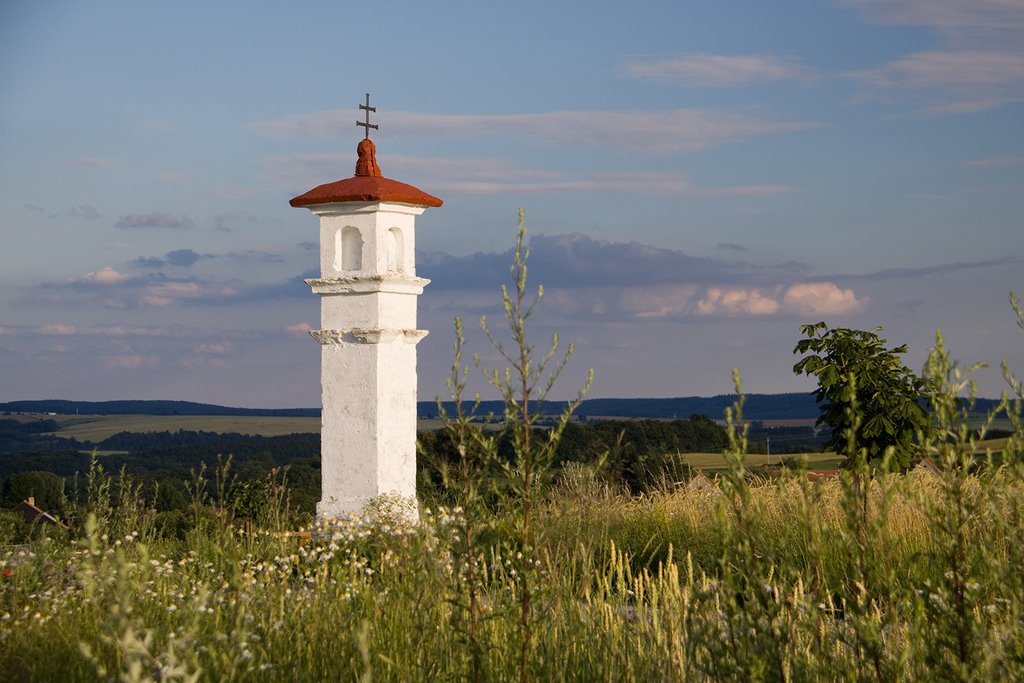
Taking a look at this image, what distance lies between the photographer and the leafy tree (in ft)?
40.1

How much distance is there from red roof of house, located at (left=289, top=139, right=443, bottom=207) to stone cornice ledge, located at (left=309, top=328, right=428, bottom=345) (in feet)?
5.44

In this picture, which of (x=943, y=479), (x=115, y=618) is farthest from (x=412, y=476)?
(x=115, y=618)

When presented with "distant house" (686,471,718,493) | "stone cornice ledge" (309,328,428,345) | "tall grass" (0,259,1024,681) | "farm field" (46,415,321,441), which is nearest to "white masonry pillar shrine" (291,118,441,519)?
"stone cornice ledge" (309,328,428,345)

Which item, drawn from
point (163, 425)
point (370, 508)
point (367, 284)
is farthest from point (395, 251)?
point (163, 425)

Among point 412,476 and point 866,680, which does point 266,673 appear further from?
point 412,476

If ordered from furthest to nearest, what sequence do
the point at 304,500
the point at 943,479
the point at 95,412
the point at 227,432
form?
the point at 95,412
the point at 227,432
the point at 304,500
the point at 943,479

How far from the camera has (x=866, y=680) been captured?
3.51 m

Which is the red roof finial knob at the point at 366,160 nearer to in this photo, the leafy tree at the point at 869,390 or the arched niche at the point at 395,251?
the arched niche at the point at 395,251

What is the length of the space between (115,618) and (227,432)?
273 ft

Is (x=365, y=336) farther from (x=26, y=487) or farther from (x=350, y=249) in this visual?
(x=26, y=487)

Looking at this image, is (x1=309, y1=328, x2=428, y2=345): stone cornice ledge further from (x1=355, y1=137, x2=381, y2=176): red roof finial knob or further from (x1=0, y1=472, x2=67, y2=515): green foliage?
(x1=0, y1=472, x2=67, y2=515): green foliage

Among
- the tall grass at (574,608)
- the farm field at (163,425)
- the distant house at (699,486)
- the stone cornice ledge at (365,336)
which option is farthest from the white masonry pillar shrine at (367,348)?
the farm field at (163,425)

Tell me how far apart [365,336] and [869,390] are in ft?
20.7

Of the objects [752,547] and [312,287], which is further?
[312,287]
